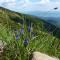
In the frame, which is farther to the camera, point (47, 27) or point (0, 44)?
point (47, 27)

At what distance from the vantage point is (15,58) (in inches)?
208

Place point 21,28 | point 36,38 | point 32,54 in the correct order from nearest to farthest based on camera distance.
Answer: point 32,54, point 21,28, point 36,38

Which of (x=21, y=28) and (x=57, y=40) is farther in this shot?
(x=57, y=40)

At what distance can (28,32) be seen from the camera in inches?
219

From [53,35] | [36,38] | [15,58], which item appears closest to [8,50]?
[15,58]

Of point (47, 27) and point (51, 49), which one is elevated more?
point (47, 27)

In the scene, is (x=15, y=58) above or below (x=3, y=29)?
below

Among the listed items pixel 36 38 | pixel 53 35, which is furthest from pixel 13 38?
pixel 53 35

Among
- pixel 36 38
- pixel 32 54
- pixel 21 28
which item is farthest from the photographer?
pixel 36 38

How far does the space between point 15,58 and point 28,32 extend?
59 centimetres

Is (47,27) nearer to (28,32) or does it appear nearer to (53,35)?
(53,35)

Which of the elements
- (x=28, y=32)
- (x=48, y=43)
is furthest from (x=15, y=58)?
(x=48, y=43)

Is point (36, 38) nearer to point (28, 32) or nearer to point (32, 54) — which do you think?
point (28, 32)

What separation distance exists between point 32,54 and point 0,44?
2.49 feet
